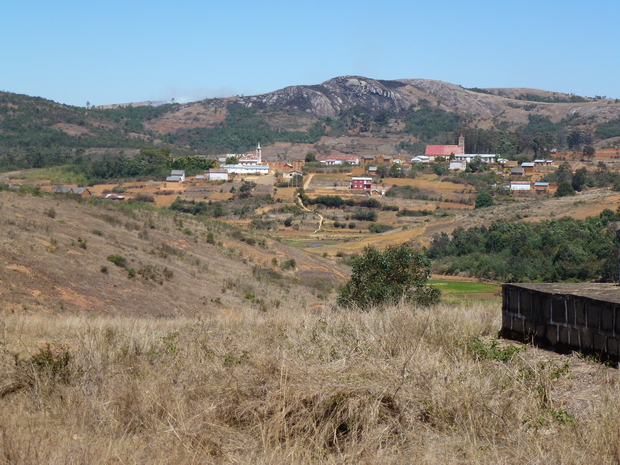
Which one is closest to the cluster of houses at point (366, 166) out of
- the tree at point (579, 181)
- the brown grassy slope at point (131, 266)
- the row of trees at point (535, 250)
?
the tree at point (579, 181)

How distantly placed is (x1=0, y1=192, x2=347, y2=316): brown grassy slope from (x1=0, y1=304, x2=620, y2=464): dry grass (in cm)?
808

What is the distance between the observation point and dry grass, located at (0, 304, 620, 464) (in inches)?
161

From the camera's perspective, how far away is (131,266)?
1995 cm

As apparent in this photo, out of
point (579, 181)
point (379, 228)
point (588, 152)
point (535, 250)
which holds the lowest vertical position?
point (379, 228)

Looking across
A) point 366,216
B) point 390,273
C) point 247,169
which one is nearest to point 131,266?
point 390,273

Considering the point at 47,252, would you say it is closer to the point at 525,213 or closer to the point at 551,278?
the point at 551,278

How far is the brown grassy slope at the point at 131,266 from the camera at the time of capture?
1577 centimetres

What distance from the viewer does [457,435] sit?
173 inches

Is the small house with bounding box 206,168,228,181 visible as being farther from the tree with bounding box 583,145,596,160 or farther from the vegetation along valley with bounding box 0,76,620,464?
→ the tree with bounding box 583,145,596,160

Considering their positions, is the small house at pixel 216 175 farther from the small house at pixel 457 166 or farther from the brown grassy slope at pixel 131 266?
the brown grassy slope at pixel 131 266

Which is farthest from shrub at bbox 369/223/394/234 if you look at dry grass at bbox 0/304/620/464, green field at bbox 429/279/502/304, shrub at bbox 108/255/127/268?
dry grass at bbox 0/304/620/464

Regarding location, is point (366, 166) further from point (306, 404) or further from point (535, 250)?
point (306, 404)

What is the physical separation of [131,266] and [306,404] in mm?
16187

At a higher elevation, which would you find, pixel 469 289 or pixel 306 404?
pixel 306 404
